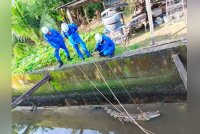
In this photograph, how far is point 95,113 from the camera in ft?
10.5

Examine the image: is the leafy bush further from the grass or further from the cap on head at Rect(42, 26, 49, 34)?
the cap on head at Rect(42, 26, 49, 34)

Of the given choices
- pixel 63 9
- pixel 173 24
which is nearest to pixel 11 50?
pixel 63 9

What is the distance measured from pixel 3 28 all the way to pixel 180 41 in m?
1.53

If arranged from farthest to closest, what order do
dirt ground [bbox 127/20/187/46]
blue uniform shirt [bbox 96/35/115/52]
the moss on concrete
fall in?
blue uniform shirt [bbox 96/35/115/52] → the moss on concrete → dirt ground [bbox 127/20/187/46]

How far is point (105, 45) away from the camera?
10.0 ft

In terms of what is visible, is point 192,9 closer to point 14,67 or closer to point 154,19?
point 154,19

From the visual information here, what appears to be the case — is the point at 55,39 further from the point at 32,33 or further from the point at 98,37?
the point at 98,37

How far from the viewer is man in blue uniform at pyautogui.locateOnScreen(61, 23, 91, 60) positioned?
3145 mm

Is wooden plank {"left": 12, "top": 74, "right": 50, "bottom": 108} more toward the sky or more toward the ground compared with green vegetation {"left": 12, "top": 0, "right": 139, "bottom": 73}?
more toward the ground

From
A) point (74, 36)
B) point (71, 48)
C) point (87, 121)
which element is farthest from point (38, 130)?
point (74, 36)

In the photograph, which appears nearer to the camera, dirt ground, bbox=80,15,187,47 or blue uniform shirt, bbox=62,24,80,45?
dirt ground, bbox=80,15,187,47

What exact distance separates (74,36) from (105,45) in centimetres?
27

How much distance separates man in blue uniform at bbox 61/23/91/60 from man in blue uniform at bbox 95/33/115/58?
0.37 ft

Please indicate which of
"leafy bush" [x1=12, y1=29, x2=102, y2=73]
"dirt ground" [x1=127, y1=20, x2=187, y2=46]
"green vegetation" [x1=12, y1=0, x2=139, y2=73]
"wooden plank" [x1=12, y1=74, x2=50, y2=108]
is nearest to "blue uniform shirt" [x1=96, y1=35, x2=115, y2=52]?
"dirt ground" [x1=127, y1=20, x2=187, y2=46]
